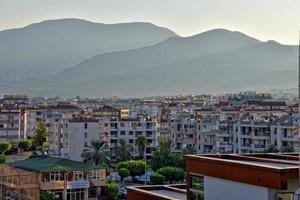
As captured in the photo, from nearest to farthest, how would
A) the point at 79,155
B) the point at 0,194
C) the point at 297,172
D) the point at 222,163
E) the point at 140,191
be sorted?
1. the point at 297,172
2. the point at 222,163
3. the point at 140,191
4. the point at 0,194
5. the point at 79,155

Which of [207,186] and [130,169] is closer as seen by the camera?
[207,186]

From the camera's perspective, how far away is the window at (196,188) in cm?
1242

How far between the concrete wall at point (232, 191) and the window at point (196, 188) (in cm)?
23

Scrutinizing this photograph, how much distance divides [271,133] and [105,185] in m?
15.3

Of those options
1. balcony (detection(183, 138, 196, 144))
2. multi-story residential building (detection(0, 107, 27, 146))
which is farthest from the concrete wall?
multi-story residential building (detection(0, 107, 27, 146))

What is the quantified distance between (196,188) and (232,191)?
138 cm

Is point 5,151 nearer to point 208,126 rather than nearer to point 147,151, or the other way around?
point 147,151

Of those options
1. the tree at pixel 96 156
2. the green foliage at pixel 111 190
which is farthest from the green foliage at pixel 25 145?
the green foliage at pixel 111 190

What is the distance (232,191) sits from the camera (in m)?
11.4

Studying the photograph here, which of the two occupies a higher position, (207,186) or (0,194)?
(207,186)

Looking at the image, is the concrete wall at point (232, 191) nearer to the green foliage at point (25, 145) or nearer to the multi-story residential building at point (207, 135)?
the multi-story residential building at point (207, 135)

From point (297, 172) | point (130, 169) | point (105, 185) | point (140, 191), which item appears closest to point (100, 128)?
point (130, 169)

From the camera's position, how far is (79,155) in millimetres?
53094

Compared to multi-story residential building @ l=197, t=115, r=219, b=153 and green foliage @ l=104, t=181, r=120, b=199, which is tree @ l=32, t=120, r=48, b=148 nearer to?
multi-story residential building @ l=197, t=115, r=219, b=153
